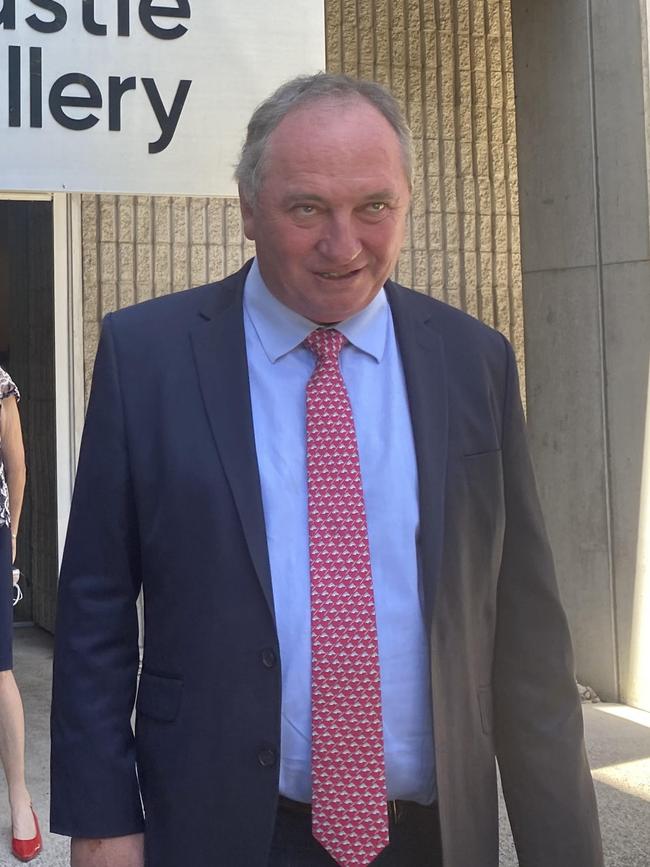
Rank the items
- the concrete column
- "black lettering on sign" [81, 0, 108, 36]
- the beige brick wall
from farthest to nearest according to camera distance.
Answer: the beige brick wall → the concrete column → "black lettering on sign" [81, 0, 108, 36]

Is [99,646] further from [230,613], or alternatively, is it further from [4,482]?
[4,482]

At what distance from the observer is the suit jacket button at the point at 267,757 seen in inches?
66.4

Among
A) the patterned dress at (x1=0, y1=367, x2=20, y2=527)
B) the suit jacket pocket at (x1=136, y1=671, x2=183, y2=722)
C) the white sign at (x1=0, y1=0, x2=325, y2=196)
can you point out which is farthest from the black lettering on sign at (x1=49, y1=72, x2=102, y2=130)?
the suit jacket pocket at (x1=136, y1=671, x2=183, y2=722)

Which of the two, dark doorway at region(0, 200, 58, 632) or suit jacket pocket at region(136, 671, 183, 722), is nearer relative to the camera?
suit jacket pocket at region(136, 671, 183, 722)

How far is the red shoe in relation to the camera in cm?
361

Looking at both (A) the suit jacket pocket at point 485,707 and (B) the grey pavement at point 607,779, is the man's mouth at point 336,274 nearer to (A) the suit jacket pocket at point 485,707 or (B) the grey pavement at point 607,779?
(A) the suit jacket pocket at point 485,707

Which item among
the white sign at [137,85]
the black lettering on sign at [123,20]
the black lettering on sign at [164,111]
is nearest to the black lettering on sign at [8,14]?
the white sign at [137,85]

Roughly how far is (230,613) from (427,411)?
44 cm

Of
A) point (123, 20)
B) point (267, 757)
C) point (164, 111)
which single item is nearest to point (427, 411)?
point (267, 757)

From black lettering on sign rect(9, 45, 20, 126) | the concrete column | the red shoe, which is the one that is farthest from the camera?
the concrete column

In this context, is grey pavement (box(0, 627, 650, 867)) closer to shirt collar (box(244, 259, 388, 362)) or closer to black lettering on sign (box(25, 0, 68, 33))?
shirt collar (box(244, 259, 388, 362))

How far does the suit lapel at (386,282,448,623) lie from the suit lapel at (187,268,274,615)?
0.80 ft

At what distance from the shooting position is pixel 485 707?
6.16 feet

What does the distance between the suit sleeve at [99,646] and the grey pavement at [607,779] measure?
2027 millimetres
